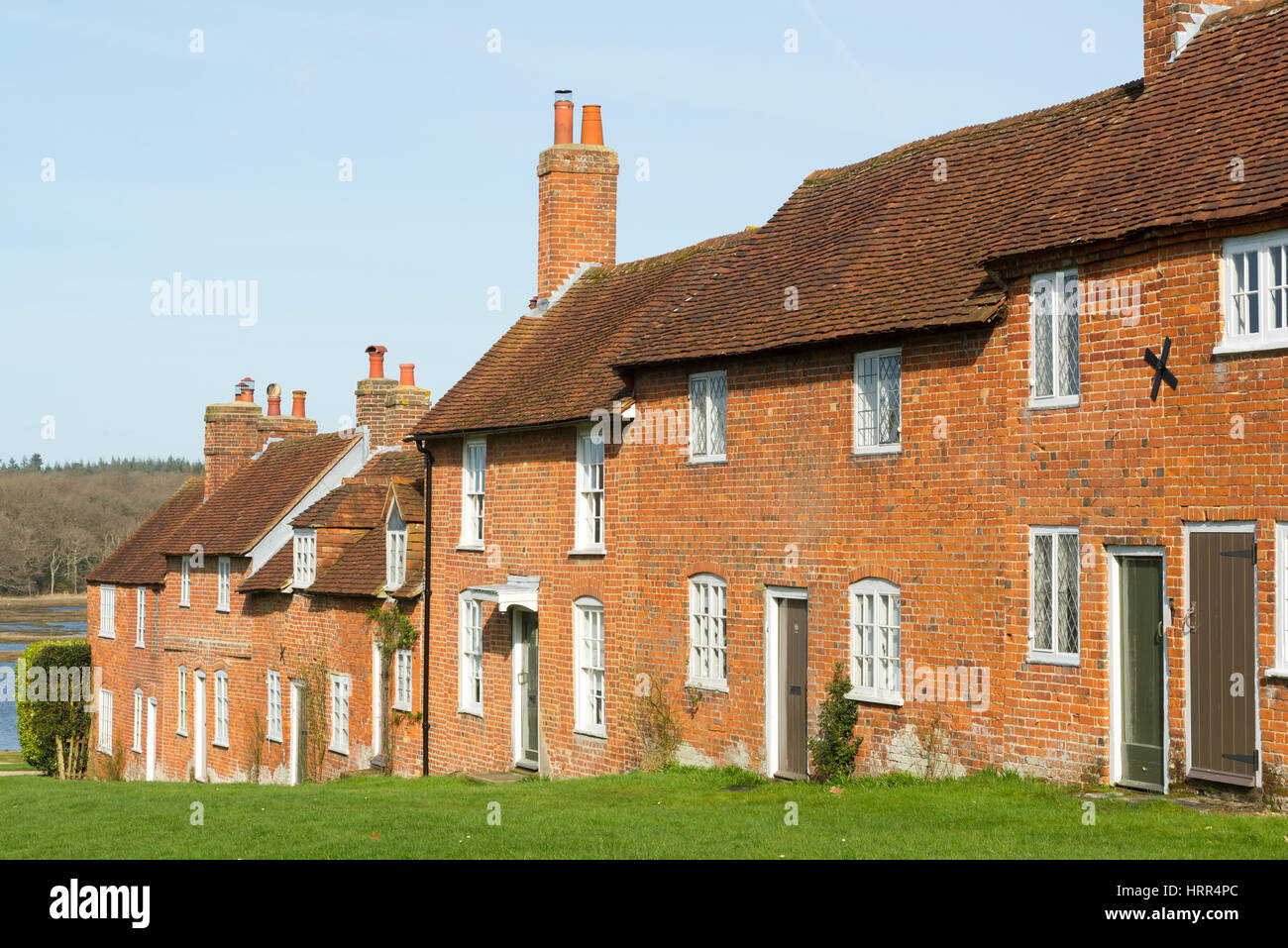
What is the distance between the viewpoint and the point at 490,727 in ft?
84.3

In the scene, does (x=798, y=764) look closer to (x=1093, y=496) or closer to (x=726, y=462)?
(x=726, y=462)

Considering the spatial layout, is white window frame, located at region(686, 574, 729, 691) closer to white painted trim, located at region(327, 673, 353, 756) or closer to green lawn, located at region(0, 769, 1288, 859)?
green lawn, located at region(0, 769, 1288, 859)

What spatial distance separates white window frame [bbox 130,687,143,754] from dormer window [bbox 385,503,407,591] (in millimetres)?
16548

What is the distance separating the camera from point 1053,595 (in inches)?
619

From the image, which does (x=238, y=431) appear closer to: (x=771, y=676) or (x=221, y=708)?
(x=221, y=708)

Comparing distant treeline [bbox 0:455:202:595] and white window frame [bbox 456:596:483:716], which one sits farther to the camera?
distant treeline [bbox 0:455:202:595]

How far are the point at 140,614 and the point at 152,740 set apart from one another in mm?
3989

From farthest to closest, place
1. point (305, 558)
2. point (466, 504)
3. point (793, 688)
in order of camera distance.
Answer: point (305, 558), point (466, 504), point (793, 688)

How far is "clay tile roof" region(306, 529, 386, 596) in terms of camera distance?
97.4ft

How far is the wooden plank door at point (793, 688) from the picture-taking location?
62.6 feet

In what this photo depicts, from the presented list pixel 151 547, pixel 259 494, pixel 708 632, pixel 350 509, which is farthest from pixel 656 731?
pixel 151 547

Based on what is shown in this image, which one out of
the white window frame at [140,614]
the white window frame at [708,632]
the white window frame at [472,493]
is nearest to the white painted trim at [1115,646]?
the white window frame at [708,632]

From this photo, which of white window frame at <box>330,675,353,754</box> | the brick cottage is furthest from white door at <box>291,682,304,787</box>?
the brick cottage

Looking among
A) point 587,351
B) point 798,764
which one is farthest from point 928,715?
point 587,351
